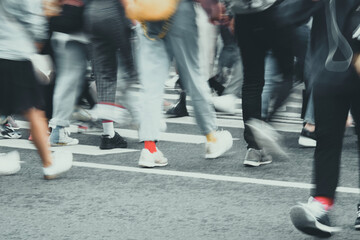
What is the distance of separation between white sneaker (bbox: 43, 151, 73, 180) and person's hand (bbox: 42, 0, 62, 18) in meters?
0.95

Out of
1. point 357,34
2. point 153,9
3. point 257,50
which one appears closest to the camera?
point 357,34

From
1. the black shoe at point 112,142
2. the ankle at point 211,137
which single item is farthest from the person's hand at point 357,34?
the black shoe at point 112,142

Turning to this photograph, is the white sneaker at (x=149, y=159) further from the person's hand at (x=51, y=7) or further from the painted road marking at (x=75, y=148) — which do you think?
the person's hand at (x=51, y=7)

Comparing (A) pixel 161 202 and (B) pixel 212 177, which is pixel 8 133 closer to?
(B) pixel 212 177

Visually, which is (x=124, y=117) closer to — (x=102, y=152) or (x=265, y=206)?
(x=102, y=152)

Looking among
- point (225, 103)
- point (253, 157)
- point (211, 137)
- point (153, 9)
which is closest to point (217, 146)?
point (211, 137)

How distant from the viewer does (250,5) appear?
17.6 ft

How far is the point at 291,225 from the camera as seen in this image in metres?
4.71

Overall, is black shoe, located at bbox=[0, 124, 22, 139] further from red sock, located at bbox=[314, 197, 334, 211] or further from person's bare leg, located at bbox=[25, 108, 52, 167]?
red sock, located at bbox=[314, 197, 334, 211]

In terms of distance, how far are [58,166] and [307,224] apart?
220cm

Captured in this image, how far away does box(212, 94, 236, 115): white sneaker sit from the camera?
9.63 metres

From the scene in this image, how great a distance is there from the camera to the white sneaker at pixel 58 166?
19.3ft

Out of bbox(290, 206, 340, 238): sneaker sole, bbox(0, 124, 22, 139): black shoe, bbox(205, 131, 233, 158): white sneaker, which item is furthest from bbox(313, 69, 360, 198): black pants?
bbox(0, 124, 22, 139): black shoe

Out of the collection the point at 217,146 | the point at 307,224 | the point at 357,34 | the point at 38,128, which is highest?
the point at 357,34
